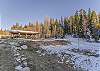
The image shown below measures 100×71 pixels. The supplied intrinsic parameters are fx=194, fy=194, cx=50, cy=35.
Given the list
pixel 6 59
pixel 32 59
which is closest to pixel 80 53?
pixel 32 59

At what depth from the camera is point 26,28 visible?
1.20 meters

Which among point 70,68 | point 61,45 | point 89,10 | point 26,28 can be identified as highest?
point 89,10

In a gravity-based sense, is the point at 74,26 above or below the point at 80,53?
above

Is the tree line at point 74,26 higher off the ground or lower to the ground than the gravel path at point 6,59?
higher

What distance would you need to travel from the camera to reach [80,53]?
3.91 feet

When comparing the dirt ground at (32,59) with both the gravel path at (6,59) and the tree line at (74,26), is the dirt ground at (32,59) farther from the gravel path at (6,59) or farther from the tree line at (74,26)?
the tree line at (74,26)

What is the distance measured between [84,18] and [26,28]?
0.37 metres

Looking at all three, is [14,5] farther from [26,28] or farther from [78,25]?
[78,25]

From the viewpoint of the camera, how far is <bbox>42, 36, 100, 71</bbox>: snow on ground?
1.14 meters

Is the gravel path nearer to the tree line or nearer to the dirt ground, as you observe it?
the dirt ground

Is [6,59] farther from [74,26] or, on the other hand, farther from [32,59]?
[74,26]

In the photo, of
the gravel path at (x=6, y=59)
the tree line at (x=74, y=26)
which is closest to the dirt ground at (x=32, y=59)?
the gravel path at (x=6, y=59)

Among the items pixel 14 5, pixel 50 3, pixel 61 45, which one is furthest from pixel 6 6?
pixel 61 45

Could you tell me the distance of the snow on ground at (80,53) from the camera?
3.76 ft
